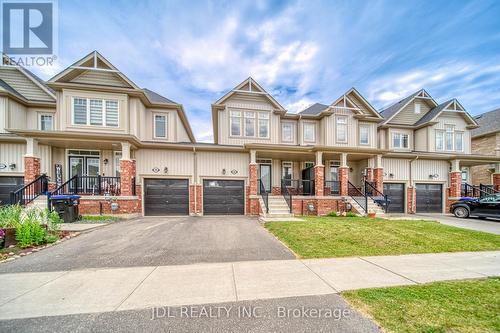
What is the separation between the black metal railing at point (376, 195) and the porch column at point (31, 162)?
1904cm

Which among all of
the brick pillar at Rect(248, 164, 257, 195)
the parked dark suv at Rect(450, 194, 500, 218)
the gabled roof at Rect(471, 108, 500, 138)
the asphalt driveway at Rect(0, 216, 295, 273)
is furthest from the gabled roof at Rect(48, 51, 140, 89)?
the gabled roof at Rect(471, 108, 500, 138)

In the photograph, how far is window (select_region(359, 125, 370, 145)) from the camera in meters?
17.0

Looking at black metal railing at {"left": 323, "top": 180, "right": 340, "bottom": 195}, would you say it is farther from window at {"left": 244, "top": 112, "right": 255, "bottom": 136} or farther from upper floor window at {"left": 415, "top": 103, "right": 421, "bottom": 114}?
upper floor window at {"left": 415, "top": 103, "right": 421, "bottom": 114}

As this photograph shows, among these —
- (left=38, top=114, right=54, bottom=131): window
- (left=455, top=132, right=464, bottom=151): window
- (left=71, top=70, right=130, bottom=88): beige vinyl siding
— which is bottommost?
(left=455, top=132, right=464, bottom=151): window

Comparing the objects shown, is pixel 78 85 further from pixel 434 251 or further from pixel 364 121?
pixel 364 121

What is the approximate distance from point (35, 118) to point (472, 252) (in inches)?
902

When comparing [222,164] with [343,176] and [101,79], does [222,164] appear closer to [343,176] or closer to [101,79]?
[343,176]

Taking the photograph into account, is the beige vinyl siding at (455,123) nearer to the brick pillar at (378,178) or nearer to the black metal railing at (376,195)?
the brick pillar at (378,178)

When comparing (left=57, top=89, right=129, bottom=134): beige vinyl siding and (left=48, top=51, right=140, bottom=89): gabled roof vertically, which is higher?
(left=48, top=51, right=140, bottom=89): gabled roof

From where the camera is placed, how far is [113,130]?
12805mm

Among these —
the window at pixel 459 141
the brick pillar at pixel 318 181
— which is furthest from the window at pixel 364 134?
the window at pixel 459 141

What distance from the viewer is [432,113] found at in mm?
17922

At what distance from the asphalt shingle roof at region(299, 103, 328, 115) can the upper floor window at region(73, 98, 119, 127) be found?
13.2m

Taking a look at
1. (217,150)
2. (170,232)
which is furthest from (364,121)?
(170,232)
